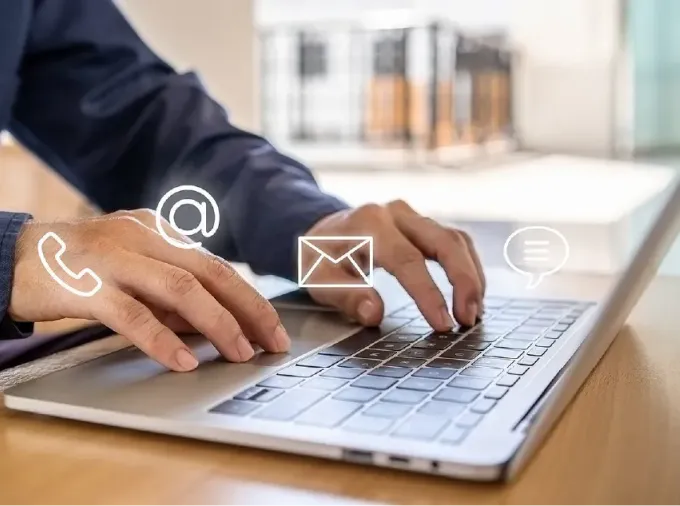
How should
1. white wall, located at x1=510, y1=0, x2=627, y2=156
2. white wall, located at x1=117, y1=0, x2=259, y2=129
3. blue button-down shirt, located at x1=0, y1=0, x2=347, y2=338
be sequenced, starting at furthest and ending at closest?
white wall, located at x1=510, y1=0, x2=627, y2=156, white wall, located at x1=117, y1=0, x2=259, y2=129, blue button-down shirt, located at x1=0, y1=0, x2=347, y2=338

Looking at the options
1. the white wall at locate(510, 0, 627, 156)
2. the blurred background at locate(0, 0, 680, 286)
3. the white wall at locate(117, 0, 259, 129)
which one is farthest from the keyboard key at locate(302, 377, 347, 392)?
the white wall at locate(510, 0, 627, 156)

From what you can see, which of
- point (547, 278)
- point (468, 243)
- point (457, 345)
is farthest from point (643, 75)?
point (457, 345)

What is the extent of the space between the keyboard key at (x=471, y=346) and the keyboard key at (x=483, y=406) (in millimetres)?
106

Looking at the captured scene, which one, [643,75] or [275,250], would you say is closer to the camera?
[275,250]

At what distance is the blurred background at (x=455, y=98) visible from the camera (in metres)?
1.36

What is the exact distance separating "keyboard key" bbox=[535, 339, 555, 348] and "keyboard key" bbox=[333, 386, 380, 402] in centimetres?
14

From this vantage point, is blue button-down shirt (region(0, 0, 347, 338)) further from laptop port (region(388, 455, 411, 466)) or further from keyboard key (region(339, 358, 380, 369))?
laptop port (region(388, 455, 411, 466))

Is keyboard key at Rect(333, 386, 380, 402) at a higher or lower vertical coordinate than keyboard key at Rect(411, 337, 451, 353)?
higher

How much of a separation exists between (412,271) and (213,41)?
0.96 meters

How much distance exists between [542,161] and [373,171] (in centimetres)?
59

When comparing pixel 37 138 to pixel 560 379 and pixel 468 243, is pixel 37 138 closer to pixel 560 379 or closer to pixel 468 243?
pixel 468 243

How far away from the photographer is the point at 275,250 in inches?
26.2

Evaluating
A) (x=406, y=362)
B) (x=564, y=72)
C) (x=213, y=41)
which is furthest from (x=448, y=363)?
(x=564, y=72)

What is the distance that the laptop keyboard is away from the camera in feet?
1.05
